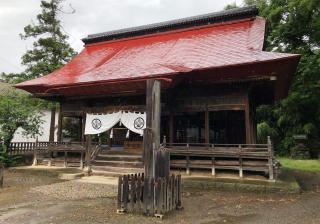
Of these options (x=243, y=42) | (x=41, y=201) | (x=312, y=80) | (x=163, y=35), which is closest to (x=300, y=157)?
(x=312, y=80)

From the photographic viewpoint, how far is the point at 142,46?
591 inches

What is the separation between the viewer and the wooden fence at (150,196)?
5238mm

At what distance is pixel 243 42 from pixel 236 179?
684cm

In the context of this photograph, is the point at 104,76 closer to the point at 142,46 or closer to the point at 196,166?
the point at 142,46

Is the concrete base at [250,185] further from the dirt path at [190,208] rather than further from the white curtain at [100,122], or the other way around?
the white curtain at [100,122]

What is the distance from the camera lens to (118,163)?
11367 millimetres

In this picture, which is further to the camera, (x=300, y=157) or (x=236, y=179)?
(x=300, y=157)

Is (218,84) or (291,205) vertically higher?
(218,84)

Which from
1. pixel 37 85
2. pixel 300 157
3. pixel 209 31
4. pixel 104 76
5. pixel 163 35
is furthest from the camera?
pixel 300 157

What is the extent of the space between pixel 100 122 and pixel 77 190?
3.75 meters

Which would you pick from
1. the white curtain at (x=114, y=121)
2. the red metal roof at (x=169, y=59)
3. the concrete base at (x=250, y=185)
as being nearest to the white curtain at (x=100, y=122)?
the white curtain at (x=114, y=121)

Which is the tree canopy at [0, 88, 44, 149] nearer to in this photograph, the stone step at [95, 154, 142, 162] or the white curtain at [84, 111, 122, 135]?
the white curtain at [84, 111, 122, 135]

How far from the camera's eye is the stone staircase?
1101 cm

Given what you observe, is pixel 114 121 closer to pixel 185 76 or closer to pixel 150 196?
pixel 185 76
